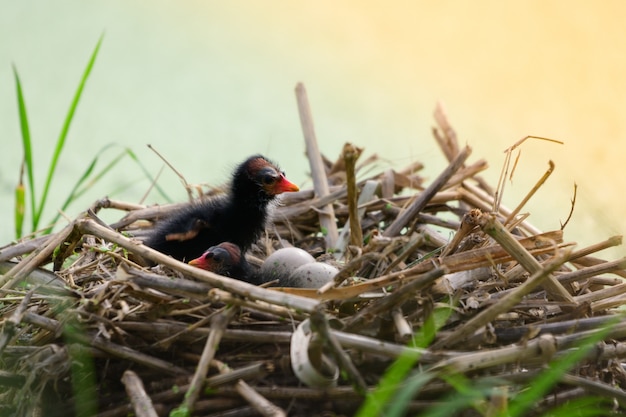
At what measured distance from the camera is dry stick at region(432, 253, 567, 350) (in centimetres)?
176

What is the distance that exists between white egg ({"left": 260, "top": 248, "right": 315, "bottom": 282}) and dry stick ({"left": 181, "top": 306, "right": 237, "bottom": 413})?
0.68 meters

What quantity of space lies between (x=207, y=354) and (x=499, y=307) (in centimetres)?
56

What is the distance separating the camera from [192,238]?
278 cm

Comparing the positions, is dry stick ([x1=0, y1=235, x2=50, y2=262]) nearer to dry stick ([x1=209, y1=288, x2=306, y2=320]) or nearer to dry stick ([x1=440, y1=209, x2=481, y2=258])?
dry stick ([x1=209, y1=288, x2=306, y2=320])

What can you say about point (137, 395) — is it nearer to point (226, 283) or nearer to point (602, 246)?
point (226, 283)

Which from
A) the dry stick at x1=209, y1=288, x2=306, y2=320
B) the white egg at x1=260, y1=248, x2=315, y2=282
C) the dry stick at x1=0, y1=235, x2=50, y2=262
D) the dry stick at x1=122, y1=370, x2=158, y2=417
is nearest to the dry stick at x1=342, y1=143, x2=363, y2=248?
the white egg at x1=260, y1=248, x2=315, y2=282

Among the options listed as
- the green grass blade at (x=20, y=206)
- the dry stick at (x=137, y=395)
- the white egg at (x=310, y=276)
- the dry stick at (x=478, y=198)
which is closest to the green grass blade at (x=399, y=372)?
the dry stick at (x=137, y=395)

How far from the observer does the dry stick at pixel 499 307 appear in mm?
1759

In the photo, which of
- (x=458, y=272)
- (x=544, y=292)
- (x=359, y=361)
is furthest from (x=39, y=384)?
(x=544, y=292)

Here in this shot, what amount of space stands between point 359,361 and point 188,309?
1.27ft

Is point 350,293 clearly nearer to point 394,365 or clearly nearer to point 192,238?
point 394,365

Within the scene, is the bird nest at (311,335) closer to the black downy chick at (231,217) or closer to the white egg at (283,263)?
the white egg at (283,263)

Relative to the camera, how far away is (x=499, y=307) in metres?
1.78

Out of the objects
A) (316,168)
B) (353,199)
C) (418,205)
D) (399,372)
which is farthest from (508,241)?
(316,168)
